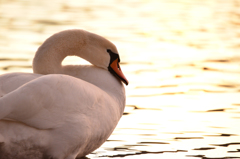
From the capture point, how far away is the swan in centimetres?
404

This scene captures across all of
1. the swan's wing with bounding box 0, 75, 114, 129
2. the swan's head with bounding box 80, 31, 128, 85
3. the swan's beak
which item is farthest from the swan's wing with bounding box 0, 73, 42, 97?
the swan's beak

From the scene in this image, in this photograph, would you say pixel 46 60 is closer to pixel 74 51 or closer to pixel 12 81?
pixel 74 51

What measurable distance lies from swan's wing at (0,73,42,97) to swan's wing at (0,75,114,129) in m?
0.25

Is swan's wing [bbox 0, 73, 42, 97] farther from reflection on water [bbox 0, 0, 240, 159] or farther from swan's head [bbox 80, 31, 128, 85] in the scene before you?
reflection on water [bbox 0, 0, 240, 159]

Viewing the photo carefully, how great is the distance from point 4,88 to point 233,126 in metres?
2.77

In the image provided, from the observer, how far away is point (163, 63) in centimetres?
926

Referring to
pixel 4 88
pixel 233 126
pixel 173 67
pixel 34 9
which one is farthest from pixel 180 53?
pixel 34 9

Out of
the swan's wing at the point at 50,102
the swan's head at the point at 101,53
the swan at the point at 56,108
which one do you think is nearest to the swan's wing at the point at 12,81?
the swan at the point at 56,108

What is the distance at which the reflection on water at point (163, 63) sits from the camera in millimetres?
5559

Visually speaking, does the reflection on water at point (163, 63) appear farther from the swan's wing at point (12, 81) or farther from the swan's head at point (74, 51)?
the swan's wing at point (12, 81)

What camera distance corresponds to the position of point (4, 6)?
53.9ft

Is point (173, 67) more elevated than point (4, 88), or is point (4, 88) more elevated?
point (4, 88)

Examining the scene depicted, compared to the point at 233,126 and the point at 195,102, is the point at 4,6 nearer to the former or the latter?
the point at 195,102

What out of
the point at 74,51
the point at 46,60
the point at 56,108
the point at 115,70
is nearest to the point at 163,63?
the point at 115,70
